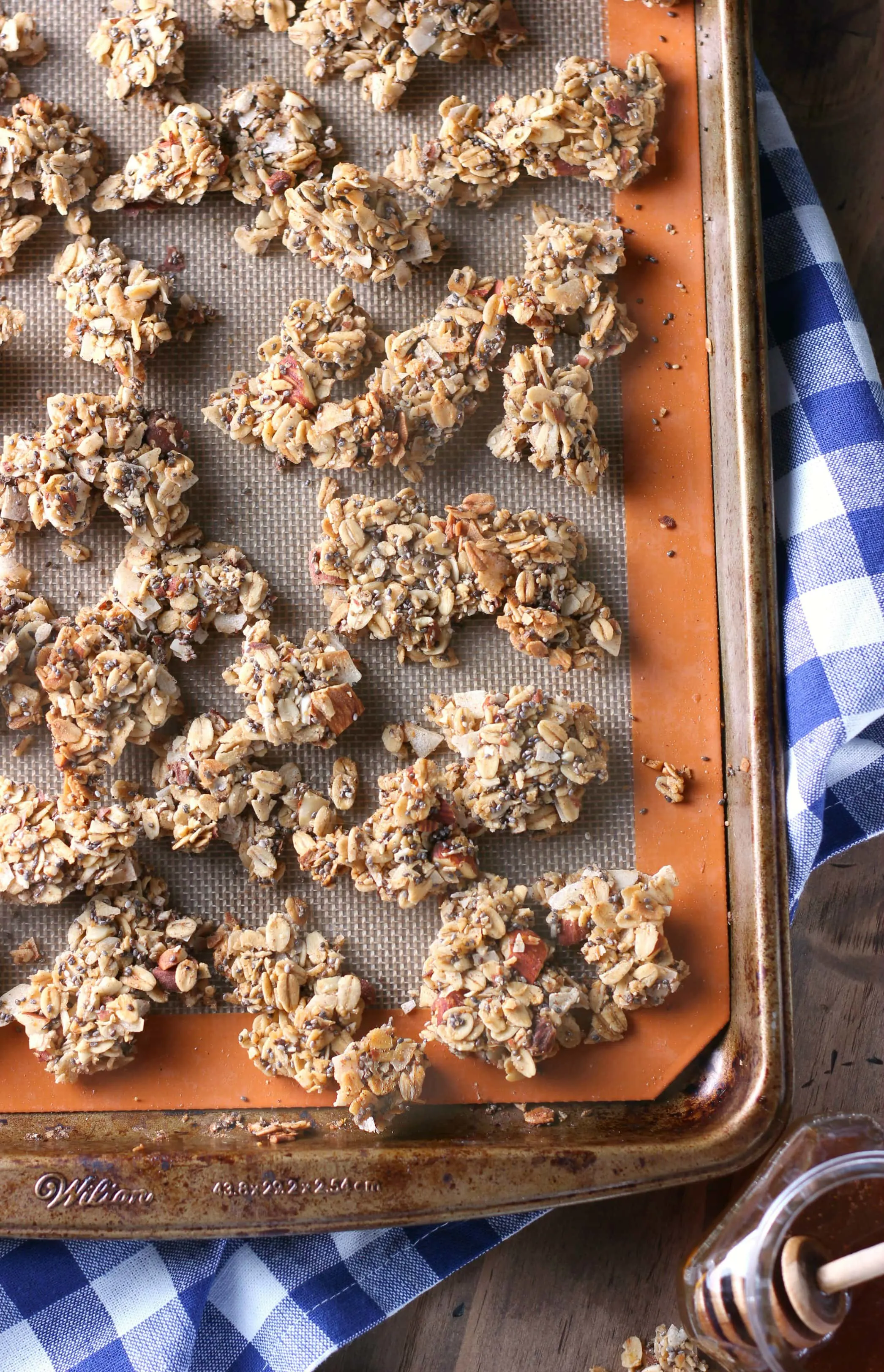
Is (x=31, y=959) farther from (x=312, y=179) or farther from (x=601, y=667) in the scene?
(x=312, y=179)

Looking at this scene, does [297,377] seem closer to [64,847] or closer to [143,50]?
[143,50]

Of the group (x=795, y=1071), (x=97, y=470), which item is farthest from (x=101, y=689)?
(x=795, y=1071)

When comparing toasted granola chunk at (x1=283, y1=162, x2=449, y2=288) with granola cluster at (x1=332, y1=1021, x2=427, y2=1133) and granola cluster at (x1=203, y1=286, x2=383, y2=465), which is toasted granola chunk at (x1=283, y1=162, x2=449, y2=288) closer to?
granola cluster at (x1=203, y1=286, x2=383, y2=465)

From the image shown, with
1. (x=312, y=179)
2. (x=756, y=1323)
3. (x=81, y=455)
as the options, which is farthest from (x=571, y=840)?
(x=312, y=179)

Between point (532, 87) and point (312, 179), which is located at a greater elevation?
point (532, 87)

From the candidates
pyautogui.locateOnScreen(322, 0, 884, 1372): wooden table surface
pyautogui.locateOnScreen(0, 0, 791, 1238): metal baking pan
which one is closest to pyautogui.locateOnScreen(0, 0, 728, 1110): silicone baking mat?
pyautogui.locateOnScreen(0, 0, 791, 1238): metal baking pan

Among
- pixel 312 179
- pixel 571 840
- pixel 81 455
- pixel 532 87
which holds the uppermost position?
pixel 532 87
